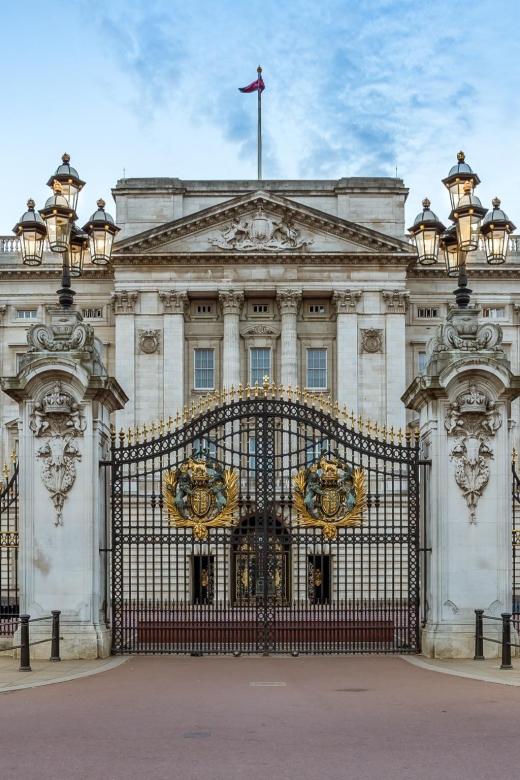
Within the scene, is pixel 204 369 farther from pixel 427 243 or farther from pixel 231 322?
pixel 427 243

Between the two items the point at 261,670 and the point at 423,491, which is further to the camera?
the point at 423,491

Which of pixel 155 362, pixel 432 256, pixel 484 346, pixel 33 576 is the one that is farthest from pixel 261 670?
pixel 155 362

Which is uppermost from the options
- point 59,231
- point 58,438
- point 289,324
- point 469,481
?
point 289,324

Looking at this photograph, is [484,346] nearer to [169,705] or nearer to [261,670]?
[261,670]

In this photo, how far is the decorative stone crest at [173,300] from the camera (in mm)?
56125

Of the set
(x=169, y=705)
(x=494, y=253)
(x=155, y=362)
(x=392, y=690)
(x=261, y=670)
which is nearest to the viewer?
(x=169, y=705)

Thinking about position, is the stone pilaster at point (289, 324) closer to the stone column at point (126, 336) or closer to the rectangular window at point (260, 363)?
the rectangular window at point (260, 363)

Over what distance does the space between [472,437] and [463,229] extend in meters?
3.32

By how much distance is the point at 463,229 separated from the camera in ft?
59.7

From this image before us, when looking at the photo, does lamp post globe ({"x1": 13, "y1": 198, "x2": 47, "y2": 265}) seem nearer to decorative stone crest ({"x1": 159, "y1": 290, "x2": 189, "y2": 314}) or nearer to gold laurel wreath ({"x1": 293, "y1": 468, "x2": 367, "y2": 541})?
gold laurel wreath ({"x1": 293, "y1": 468, "x2": 367, "y2": 541})

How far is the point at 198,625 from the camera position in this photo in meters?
18.4

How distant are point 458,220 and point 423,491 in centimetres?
432

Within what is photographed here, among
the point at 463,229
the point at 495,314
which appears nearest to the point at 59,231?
the point at 463,229

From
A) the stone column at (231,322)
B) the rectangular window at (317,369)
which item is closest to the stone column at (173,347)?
the stone column at (231,322)
